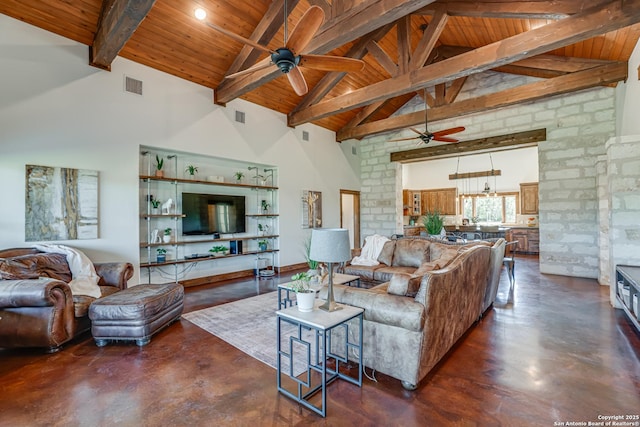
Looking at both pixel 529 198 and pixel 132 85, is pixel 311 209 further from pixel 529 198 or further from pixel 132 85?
pixel 529 198

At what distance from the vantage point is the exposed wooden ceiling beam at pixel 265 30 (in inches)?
179

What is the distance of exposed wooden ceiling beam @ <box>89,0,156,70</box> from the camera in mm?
3133

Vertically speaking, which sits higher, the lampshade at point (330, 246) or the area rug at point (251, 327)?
the lampshade at point (330, 246)

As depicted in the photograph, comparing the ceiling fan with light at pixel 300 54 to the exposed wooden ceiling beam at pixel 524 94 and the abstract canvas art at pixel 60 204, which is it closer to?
the abstract canvas art at pixel 60 204

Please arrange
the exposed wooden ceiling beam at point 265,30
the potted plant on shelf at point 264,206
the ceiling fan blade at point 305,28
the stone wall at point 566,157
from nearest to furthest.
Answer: the ceiling fan blade at point 305,28
the exposed wooden ceiling beam at point 265,30
the stone wall at point 566,157
the potted plant on shelf at point 264,206

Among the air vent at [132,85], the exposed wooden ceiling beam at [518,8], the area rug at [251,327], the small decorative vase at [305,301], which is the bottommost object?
the area rug at [251,327]

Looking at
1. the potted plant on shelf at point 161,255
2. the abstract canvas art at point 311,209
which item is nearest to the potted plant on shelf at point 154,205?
the potted plant on shelf at point 161,255

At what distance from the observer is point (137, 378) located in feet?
7.95

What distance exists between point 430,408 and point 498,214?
10.3 meters

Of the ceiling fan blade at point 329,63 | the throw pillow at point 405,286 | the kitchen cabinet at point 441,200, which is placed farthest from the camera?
the kitchen cabinet at point 441,200

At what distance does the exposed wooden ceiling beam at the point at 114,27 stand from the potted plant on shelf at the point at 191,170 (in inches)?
74.1

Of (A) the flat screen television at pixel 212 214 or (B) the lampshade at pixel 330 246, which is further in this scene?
(A) the flat screen television at pixel 212 214


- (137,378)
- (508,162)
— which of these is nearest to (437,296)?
(137,378)

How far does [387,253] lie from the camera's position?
516 cm
